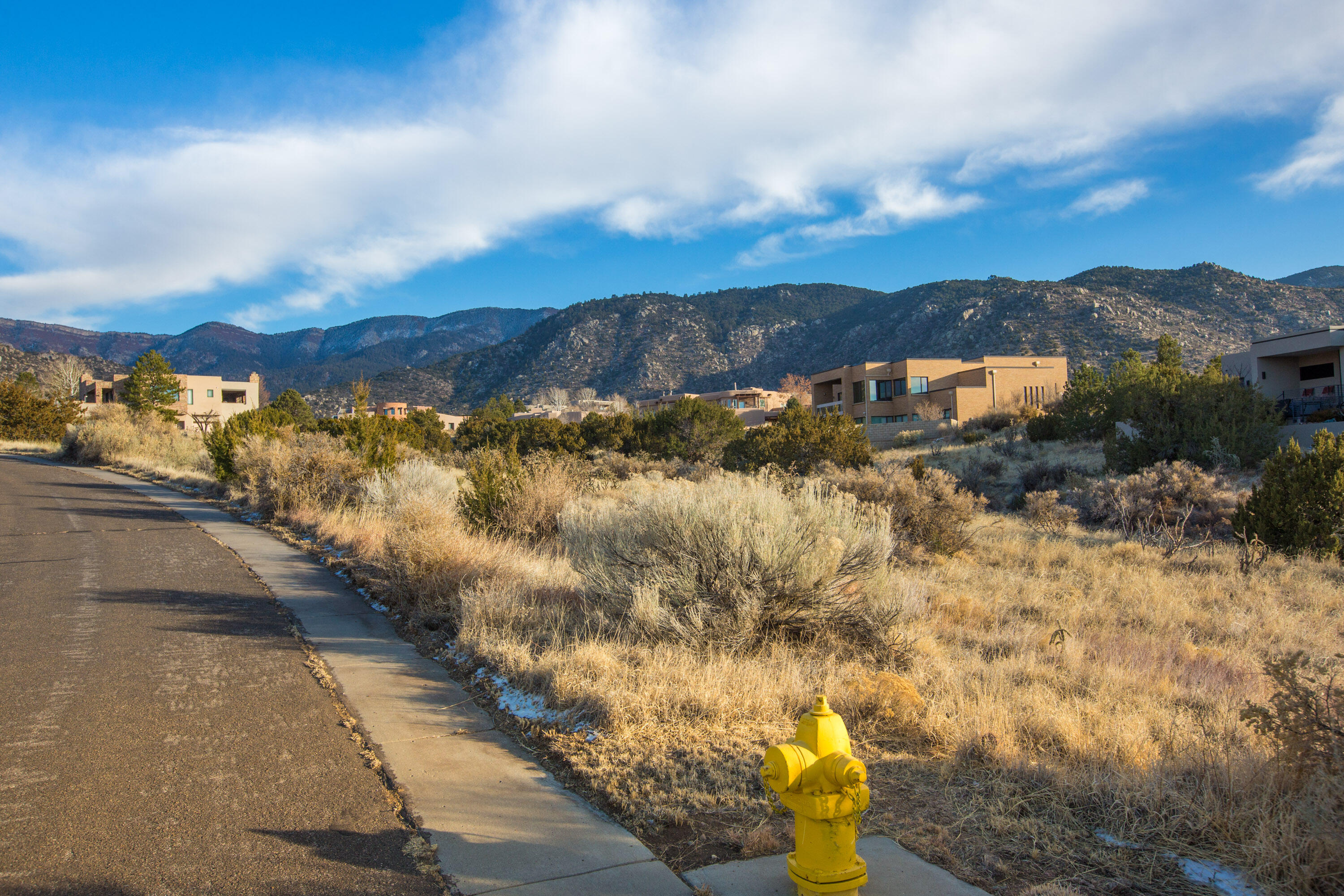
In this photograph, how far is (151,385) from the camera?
5812 centimetres

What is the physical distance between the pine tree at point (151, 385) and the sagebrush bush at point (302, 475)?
43440mm

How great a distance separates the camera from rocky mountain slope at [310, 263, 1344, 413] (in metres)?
72.1

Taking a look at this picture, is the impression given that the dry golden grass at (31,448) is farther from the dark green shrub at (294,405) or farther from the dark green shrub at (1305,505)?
the dark green shrub at (1305,505)

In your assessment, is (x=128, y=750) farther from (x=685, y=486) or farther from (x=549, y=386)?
(x=549, y=386)

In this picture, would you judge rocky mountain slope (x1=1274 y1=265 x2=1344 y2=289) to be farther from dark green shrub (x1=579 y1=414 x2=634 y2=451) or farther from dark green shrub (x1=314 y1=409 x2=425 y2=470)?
dark green shrub (x1=314 y1=409 x2=425 y2=470)

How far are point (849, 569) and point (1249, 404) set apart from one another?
76.8ft

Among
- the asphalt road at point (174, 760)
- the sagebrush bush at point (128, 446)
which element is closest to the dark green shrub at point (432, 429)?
the sagebrush bush at point (128, 446)

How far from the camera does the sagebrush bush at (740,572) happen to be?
6.27 metres

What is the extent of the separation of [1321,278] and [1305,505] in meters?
127

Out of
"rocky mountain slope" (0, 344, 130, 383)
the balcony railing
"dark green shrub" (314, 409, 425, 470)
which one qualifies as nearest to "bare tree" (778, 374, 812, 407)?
the balcony railing

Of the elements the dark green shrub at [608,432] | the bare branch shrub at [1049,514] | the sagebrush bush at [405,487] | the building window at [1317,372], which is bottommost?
the bare branch shrub at [1049,514]

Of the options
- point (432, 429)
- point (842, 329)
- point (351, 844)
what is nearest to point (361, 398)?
point (351, 844)

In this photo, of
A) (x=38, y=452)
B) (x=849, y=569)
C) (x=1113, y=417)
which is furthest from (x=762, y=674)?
(x=38, y=452)

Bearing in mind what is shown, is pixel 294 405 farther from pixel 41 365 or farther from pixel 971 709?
pixel 971 709
